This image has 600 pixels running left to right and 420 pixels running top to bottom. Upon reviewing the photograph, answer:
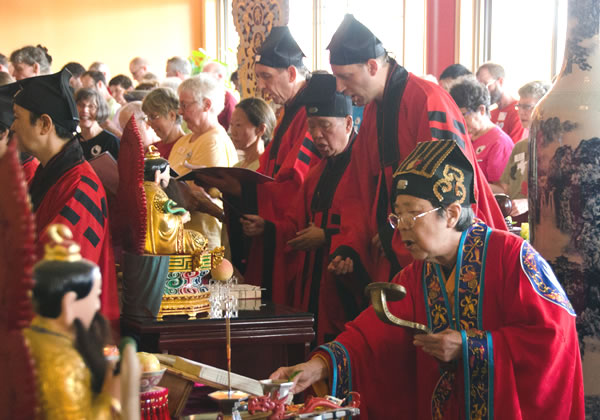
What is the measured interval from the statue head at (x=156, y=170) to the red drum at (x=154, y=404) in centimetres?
116

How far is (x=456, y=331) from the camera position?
2.32m

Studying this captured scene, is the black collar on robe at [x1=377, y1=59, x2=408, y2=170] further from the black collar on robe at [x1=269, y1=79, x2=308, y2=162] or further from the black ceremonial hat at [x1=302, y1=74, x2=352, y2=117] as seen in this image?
the black collar on robe at [x1=269, y1=79, x2=308, y2=162]

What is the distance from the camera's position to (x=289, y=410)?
6.22 ft

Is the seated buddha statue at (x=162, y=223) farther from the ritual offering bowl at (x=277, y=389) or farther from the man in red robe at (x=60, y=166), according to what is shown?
the ritual offering bowl at (x=277, y=389)

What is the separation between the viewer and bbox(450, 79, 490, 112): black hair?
204 inches

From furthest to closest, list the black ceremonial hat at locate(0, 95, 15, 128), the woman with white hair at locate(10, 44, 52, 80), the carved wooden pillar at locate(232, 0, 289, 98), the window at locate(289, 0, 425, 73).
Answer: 1. the window at locate(289, 0, 425, 73)
2. the woman with white hair at locate(10, 44, 52, 80)
3. the carved wooden pillar at locate(232, 0, 289, 98)
4. the black ceremonial hat at locate(0, 95, 15, 128)

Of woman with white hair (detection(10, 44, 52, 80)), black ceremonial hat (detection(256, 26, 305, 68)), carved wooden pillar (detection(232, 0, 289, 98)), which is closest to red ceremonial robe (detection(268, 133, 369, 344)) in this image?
black ceremonial hat (detection(256, 26, 305, 68))

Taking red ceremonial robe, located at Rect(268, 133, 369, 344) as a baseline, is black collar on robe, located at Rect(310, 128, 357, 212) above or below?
above

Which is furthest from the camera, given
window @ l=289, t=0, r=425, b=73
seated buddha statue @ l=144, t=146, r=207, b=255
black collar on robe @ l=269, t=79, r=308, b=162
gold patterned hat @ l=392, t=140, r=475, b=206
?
window @ l=289, t=0, r=425, b=73

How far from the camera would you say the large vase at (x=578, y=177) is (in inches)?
121

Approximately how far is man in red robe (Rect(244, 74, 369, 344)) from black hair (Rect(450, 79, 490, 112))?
1.41m

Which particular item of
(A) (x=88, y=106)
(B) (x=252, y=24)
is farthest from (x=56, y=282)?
(B) (x=252, y=24)

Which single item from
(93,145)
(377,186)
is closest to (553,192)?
(377,186)

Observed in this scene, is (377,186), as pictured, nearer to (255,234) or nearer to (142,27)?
(255,234)
